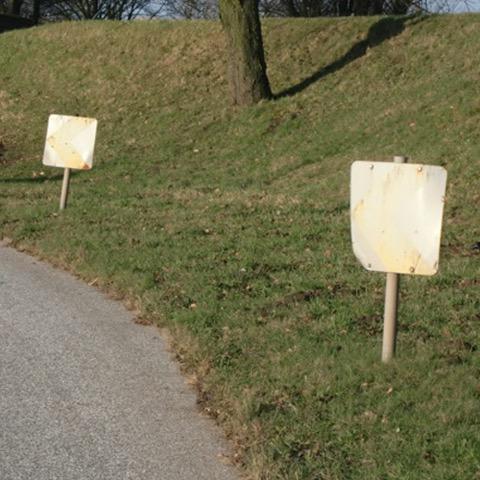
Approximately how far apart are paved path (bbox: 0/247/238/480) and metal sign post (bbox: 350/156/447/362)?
4.35 feet

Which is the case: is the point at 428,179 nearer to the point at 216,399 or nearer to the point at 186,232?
the point at 216,399

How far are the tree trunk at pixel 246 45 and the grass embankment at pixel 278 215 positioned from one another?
22.6 inches

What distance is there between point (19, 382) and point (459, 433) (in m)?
2.69

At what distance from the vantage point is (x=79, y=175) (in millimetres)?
18188

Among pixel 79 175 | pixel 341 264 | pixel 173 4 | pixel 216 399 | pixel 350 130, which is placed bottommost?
pixel 216 399

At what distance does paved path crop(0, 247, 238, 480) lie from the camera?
14.9 feet

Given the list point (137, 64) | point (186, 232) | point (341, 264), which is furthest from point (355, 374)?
point (137, 64)

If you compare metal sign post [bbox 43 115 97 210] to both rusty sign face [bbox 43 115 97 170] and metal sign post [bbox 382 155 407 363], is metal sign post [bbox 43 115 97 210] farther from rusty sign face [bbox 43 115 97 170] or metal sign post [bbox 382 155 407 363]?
metal sign post [bbox 382 155 407 363]

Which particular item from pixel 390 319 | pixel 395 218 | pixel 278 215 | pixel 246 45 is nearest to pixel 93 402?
pixel 390 319

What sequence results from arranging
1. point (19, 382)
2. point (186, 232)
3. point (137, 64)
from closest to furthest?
point (19, 382) → point (186, 232) → point (137, 64)

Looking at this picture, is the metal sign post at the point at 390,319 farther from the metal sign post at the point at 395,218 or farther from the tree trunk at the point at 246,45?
the tree trunk at the point at 246,45

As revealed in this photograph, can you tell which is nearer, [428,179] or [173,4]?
[428,179]

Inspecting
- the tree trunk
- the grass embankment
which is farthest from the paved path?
the tree trunk

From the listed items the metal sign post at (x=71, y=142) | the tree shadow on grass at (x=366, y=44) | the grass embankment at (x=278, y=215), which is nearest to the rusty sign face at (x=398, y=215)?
the grass embankment at (x=278, y=215)
